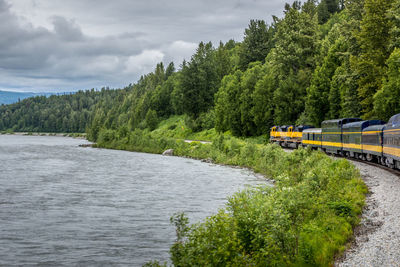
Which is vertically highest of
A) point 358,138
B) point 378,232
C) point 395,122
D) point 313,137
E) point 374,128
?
point 395,122

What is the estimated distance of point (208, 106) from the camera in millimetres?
112438

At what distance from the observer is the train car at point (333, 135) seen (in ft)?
146

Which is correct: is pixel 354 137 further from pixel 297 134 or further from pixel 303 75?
pixel 303 75

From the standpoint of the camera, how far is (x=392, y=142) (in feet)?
94.7

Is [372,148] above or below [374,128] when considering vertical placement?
below

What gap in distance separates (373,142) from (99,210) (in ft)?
72.1

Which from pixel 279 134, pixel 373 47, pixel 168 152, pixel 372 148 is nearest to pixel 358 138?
pixel 372 148

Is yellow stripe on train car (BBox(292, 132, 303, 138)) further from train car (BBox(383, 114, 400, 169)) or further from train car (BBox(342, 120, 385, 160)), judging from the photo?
train car (BBox(383, 114, 400, 169))

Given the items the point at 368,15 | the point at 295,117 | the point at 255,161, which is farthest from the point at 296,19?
the point at 255,161

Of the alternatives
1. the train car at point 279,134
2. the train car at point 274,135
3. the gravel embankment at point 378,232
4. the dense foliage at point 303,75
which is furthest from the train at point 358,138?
the gravel embankment at point 378,232

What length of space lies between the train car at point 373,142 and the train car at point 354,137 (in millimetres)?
789

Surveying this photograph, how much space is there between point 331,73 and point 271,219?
172 feet

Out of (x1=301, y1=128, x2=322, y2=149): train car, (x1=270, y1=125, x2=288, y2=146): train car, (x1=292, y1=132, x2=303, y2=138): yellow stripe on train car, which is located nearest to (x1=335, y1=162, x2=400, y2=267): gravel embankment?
(x1=301, y1=128, x2=322, y2=149): train car

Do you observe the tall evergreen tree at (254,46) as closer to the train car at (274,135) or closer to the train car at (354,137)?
the train car at (274,135)
